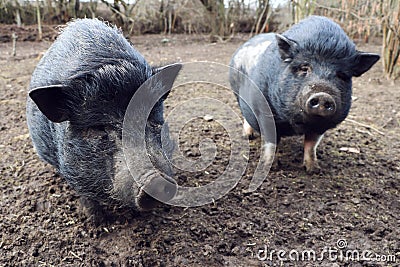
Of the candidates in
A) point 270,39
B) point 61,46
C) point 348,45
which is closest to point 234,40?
point 270,39

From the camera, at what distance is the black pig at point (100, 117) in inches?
80.4

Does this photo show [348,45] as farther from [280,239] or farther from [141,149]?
[141,149]

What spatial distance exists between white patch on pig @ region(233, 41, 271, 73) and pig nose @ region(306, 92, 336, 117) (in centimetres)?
99

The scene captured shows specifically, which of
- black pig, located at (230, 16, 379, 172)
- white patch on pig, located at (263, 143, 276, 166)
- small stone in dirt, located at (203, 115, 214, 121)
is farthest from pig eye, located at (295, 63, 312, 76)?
small stone in dirt, located at (203, 115, 214, 121)

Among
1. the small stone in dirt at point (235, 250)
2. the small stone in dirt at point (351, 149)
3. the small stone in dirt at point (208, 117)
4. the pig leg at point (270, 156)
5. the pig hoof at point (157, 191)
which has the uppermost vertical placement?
the pig hoof at point (157, 191)

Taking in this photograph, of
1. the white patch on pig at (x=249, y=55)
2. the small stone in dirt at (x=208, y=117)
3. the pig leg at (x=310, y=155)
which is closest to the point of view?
the pig leg at (x=310, y=155)

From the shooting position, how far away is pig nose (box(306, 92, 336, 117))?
112 inches

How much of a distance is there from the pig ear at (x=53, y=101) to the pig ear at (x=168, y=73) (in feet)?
1.71

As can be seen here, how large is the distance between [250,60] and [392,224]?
1.91 m

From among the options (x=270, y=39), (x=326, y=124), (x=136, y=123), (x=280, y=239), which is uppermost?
(x=270, y=39)

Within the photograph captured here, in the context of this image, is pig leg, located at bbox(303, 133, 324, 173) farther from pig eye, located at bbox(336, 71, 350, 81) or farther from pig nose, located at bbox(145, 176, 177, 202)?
pig nose, located at bbox(145, 176, 177, 202)

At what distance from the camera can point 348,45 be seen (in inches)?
121

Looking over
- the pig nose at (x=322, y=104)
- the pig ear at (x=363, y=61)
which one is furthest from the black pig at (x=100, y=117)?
the pig ear at (x=363, y=61)

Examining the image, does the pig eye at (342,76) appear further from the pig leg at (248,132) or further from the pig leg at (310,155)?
the pig leg at (248,132)
